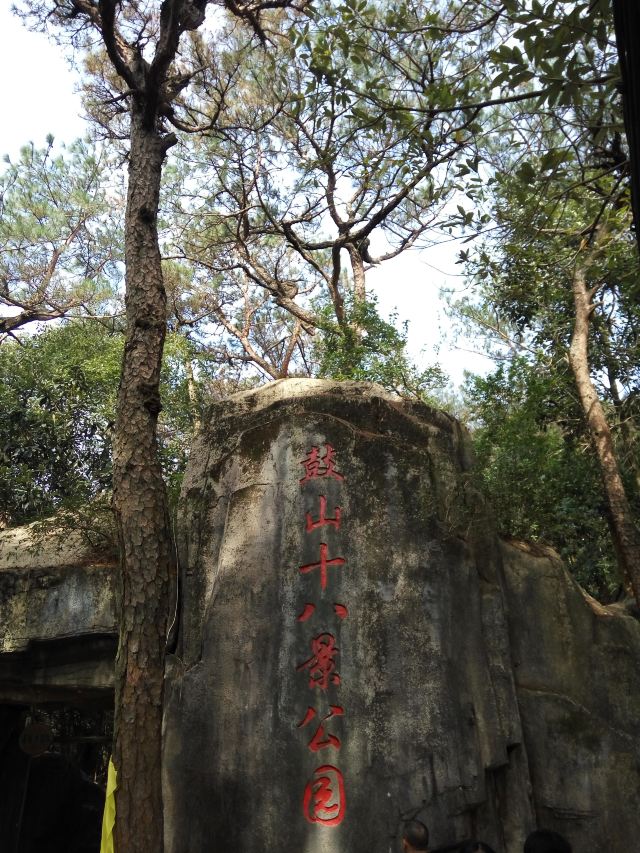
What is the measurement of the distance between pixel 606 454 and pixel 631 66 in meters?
5.10

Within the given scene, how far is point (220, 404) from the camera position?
5.59 metres

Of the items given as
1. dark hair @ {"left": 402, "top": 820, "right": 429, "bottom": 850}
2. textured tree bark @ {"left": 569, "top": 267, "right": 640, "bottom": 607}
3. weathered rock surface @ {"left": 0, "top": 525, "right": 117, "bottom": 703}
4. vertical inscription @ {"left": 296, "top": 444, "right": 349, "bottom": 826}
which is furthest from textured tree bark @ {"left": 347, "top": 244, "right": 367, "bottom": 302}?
dark hair @ {"left": 402, "top": 820, "right": 429, "bottom": 850}

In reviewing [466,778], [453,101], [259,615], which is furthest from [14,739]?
[453,101]

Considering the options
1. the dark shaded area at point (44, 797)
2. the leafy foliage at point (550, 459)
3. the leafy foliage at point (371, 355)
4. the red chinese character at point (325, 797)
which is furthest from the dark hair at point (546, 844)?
the dark shaded area at point (44, 797)

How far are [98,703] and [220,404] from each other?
3.06 metres

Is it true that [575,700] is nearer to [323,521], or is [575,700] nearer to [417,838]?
[323,521]

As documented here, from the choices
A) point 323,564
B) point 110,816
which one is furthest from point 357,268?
point 110,816

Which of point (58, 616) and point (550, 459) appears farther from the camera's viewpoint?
point (550, 459)

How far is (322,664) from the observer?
453 cm

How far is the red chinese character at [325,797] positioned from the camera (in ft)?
13.8

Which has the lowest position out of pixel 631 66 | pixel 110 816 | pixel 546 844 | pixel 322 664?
pixel 546 844

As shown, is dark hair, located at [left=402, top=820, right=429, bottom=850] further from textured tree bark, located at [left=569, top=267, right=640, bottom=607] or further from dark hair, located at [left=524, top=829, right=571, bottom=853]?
textured tree bark, located at [left=569, top=267, right=640, bottom=607]

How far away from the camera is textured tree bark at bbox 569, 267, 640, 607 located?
6293mm

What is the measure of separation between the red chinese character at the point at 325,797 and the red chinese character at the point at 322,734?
0.11 m
